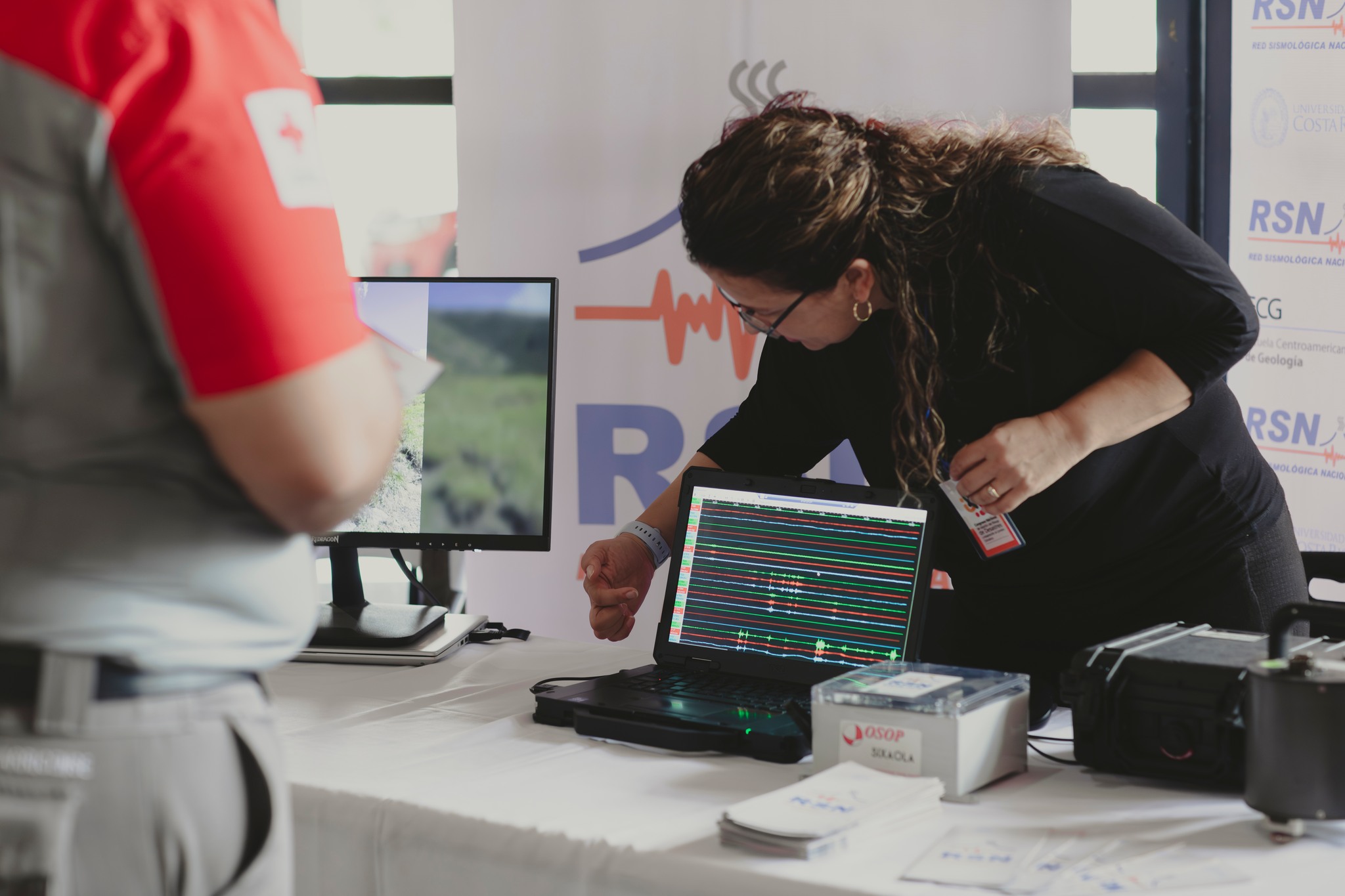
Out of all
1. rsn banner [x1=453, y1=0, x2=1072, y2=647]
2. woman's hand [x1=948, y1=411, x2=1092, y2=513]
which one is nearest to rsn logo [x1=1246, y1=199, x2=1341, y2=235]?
rsn banner [x1=453, y1=0, x2=1072, y2=647]

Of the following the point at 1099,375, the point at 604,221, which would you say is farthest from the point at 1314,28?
the point at 1099,375

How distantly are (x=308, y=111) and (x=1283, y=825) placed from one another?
0.89 metres

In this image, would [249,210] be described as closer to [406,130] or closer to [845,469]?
[845,469]

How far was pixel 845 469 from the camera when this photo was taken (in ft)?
9.38

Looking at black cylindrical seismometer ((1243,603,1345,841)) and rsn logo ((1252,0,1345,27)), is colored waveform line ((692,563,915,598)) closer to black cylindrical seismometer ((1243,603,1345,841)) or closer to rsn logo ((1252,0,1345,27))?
black cylindrical seismometer ((1243,603,1345,841))

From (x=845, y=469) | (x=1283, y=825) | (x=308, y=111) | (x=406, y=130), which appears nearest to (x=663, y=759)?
(x=1283, y=825)

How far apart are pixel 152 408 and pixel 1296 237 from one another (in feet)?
9.19

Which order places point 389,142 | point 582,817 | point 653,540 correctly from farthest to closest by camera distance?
point 389,142 < point 653,540 < point 582,817

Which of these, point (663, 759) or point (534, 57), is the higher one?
point (534, 57)

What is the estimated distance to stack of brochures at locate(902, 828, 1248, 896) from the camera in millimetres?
888

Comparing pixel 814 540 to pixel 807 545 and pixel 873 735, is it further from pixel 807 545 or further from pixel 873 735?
pixel 873 735

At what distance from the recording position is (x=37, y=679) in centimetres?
62

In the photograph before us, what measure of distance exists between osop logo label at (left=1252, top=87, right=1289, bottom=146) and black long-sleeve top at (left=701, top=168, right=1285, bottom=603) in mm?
1602

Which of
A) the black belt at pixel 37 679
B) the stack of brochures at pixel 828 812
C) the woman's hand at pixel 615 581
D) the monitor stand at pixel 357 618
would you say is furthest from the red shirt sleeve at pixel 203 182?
the monitor stand at pixel 357 618
